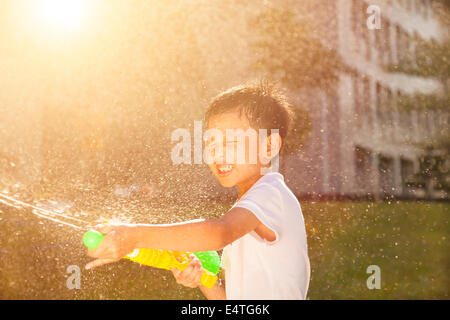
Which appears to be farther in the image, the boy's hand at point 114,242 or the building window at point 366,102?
the building window at point 366,102

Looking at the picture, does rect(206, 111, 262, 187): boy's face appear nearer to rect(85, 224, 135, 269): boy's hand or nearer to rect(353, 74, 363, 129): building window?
rect(85, 224, 135, 269): boy's hand

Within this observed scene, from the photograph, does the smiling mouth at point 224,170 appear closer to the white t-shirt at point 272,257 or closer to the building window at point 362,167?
the white t-shirt at point 272,257

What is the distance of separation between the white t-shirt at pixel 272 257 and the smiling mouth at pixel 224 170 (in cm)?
9

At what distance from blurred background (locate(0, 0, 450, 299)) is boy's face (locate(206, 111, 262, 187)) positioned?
1.08m

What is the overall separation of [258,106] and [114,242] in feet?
1.89

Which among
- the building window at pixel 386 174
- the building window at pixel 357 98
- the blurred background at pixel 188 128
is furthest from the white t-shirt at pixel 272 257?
the building window at pixel 386 174

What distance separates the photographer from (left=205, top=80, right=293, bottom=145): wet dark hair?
130 centimetres

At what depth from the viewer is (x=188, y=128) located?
186 inches

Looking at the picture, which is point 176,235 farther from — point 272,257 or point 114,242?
point 272,257

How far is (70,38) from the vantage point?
212 inches

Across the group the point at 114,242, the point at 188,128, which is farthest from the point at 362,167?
the point at 114,242

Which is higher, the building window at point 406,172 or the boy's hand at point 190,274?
the building window at point 406,172

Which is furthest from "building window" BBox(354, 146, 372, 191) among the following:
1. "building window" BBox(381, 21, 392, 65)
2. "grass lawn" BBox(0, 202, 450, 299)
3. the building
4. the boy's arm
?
the boy's arm

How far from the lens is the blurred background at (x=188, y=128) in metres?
2.80
